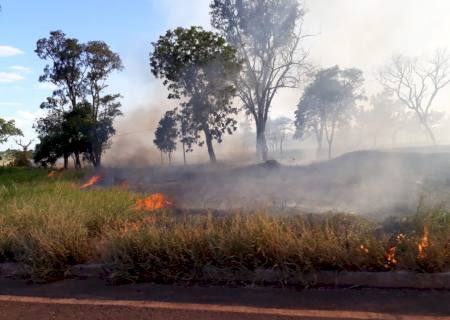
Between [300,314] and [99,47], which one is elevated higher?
[99,47]

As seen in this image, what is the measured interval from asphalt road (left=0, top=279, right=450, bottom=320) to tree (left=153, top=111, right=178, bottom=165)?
31.9m

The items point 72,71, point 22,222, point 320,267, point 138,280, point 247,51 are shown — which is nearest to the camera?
point 320,267

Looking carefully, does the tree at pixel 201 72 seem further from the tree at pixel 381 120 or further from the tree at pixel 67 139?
the tree at pixel 381 120

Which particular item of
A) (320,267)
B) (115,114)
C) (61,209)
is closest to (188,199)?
(61,209)

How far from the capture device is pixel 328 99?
142 ft

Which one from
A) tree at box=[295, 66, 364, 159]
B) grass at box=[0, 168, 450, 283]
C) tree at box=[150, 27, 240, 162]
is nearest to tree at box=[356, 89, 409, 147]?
tree at box=[295, 66, 364, 159]

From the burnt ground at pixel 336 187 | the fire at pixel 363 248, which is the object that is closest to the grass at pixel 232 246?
the fire at pixel 363 248

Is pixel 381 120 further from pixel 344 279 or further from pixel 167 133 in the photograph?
pixel 344 279

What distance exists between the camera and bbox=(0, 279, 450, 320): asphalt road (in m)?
3.90

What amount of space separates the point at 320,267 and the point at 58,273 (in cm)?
299

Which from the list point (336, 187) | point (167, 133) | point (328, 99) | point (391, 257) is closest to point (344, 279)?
point (391, 257)

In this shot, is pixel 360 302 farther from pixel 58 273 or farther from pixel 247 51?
pixel 247 51

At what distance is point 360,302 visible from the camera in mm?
4078

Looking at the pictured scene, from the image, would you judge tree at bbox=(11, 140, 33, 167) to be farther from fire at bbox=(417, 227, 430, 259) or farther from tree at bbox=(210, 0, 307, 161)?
fire at bbox=(417, 227, 430, 259)
